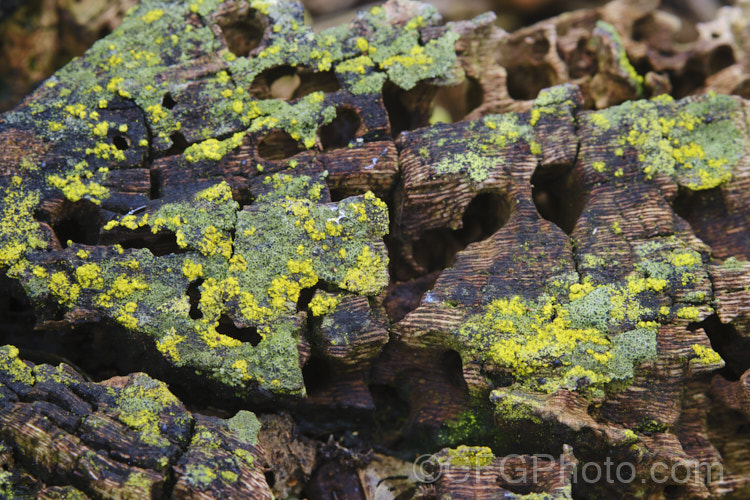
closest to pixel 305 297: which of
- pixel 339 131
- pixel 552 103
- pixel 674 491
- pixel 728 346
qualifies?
pixel 339 131

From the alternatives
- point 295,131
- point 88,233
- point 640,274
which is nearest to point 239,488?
point 88,233

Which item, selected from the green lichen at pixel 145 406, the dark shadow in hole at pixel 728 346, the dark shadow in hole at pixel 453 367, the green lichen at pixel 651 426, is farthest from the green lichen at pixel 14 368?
the dark shadow in hole at pixel 728 346

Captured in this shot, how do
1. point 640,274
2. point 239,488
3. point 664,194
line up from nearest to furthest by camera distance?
point 239,488 → point 640,274 → point 664,194

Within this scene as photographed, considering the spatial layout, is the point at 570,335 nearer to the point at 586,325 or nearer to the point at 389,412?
the point at 586,325

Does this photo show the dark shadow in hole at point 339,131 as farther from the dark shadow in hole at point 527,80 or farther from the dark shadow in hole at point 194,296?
the dark shadow in hole at point 527,80

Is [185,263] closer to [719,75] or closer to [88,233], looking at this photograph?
[88,233]

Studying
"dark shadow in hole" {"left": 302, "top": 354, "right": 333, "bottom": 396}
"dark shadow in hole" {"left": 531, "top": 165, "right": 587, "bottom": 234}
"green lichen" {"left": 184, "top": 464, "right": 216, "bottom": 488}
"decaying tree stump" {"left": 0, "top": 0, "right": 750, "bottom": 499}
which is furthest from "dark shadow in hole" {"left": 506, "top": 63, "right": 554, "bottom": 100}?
"green lichen" {"left": 184, "top": 464, "right": 216, "bottom": 488}
